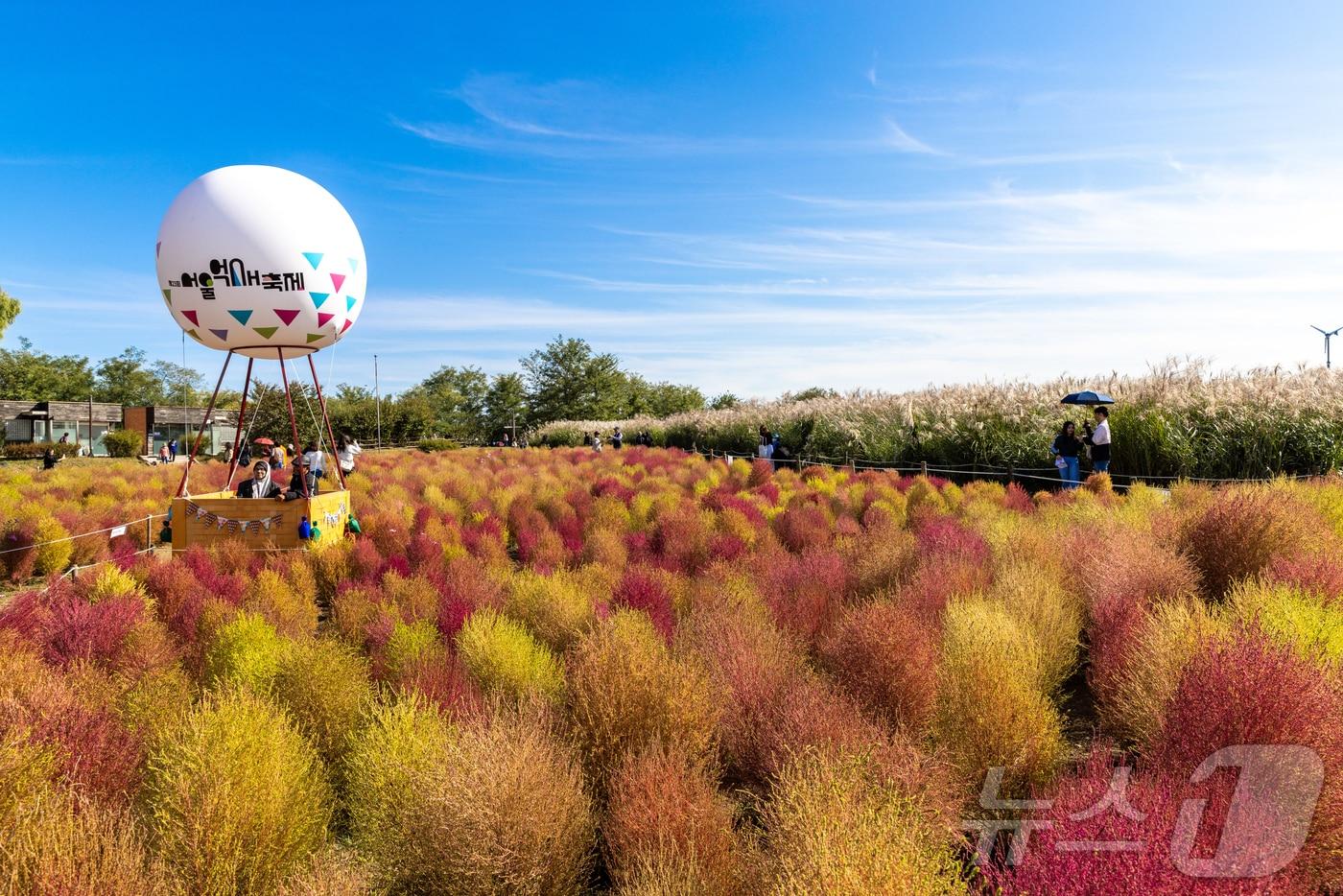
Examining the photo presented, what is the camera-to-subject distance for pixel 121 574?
6645 mm

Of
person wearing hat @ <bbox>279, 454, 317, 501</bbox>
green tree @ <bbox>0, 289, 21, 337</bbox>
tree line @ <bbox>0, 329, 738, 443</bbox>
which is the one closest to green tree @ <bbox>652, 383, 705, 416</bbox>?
tree line @ <bbox>0, 329, 738, 443</bbox>

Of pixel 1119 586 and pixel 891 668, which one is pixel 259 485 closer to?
pixel 891 668

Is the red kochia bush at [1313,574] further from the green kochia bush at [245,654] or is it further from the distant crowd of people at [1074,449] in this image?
the distant crowd of people at [1074,449]

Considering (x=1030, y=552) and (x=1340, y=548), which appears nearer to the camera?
(x=1340, y=548)

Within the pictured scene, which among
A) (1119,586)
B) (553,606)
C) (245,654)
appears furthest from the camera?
(553,606)

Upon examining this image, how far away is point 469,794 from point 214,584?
556 centimetres

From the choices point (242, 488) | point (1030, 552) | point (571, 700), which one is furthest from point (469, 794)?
point (242, 488)

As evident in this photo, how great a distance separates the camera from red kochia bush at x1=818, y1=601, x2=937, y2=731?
11.8 ft

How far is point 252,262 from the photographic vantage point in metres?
8.52

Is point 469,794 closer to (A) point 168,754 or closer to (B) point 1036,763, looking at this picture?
(A) point 168,754

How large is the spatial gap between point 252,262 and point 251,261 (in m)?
0.01

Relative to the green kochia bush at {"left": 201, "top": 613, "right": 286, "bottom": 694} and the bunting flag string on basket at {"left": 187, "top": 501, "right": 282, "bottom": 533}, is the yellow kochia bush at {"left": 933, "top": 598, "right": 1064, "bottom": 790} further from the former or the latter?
the bunting flag string on basket at {"left": 187, "top": 501, "right": 282, "bottom": 533}

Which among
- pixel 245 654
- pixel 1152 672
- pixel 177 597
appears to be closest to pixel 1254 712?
pixel 1152 672

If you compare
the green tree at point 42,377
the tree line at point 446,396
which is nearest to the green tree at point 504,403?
the tree line at point 446,396
